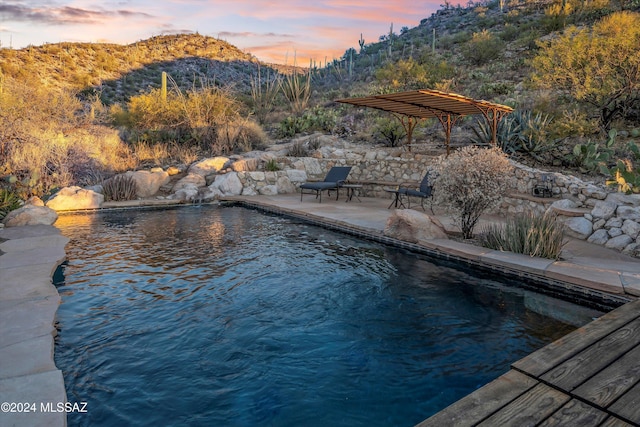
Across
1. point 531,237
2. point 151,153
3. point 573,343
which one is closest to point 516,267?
point 531,237

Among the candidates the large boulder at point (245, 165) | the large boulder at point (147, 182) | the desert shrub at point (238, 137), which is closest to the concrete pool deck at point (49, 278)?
the large boulder at point (147, 182)

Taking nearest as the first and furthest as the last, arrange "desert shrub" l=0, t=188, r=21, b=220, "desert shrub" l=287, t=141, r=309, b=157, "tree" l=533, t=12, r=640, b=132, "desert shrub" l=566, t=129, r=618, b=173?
"desert shrub" l=0, t=188, r=21, b=220, "desert shrub" l=566, t=129, r=618, b=173, "tree" l=533, t=12, r=640, b=132, "desert shrub" l=287, t=141, r=309, b=157

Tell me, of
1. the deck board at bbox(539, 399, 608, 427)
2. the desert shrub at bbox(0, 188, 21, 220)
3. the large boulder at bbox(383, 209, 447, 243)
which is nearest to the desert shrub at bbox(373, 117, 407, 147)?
the large boulder at bbox(383, 209, 447, 243)

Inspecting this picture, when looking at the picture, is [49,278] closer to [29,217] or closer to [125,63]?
[29,217]

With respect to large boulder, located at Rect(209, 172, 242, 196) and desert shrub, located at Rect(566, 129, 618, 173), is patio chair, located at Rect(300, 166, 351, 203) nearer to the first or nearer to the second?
large boulder, located at Rect(209, 172, 242, 196)

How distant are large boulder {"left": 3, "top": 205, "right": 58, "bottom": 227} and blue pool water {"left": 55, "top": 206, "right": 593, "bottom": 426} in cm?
211

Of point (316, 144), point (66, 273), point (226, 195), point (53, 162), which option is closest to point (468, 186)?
point (66, 273)

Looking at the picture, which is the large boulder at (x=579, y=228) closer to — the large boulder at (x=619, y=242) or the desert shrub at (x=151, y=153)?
the large boulder at (x=619, y=242)

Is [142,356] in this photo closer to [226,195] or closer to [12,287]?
[12,287]

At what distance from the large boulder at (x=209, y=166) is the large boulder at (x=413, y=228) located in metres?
7.13

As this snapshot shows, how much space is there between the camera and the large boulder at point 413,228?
601 cm

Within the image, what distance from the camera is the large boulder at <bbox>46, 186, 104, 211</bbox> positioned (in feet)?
28.8

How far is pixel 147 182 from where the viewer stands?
10.5 metres

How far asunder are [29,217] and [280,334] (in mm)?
6179
